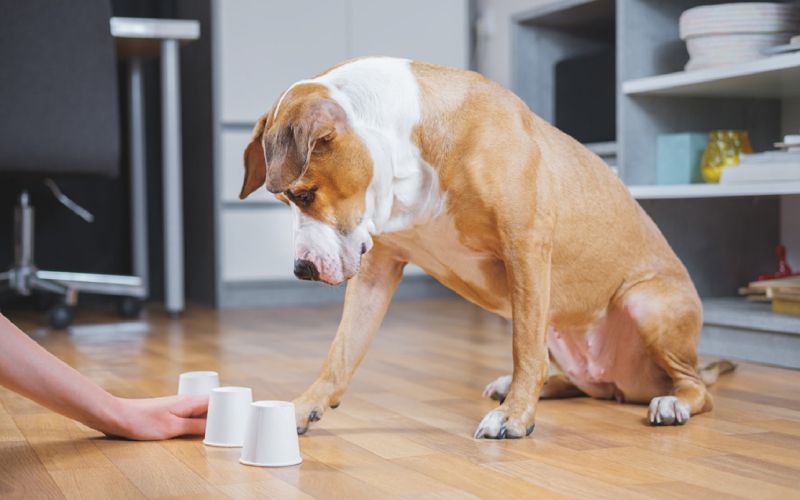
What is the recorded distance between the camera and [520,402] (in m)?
1.67

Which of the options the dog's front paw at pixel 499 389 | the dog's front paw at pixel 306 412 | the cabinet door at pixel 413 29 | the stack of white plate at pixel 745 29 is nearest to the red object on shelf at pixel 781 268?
the stack of white plate at pixel 745 29

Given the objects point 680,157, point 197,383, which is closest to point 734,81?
point 680,157

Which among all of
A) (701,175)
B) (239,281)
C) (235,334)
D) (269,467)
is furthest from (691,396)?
(239,281)

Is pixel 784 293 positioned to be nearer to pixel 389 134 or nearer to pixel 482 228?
pixel 482 228

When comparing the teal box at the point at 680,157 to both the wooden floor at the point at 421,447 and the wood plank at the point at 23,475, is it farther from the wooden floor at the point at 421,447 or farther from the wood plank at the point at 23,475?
the wood plank at the point at 23,475

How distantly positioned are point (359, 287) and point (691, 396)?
643mm

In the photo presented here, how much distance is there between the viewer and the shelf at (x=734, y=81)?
2.48 m

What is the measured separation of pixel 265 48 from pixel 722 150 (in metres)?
2.12

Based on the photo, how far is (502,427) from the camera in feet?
5.39

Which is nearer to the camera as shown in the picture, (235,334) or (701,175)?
(701,175)

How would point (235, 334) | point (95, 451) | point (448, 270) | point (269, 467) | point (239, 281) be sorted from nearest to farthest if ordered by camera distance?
point (269, 467) < point (95, 451) < point (448, 270) < point (235, 334) < point (239, 281)

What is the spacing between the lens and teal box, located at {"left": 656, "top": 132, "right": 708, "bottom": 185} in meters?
2.94

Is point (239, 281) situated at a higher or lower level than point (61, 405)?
lower

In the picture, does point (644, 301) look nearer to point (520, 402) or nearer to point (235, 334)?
point (520, 402)
